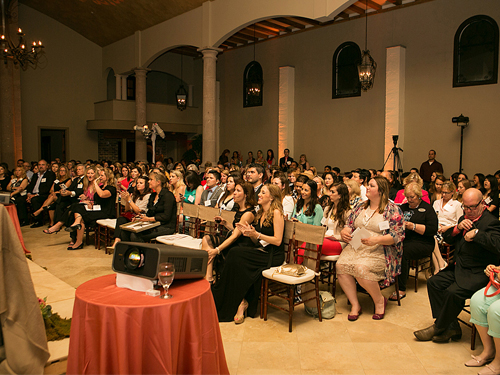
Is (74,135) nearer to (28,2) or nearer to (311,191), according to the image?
(28,2)

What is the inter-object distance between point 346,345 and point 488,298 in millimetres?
1167

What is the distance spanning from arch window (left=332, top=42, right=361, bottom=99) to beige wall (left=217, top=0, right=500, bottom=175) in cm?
20

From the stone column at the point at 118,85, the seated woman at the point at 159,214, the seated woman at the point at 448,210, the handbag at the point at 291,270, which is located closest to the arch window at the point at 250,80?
the stone column at the point at 118,85

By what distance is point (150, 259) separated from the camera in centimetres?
231

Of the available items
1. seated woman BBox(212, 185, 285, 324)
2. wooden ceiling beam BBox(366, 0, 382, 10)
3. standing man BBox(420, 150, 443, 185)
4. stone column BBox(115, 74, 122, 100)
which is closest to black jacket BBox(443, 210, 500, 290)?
seated woman BBox(212, 185, 285, 324)

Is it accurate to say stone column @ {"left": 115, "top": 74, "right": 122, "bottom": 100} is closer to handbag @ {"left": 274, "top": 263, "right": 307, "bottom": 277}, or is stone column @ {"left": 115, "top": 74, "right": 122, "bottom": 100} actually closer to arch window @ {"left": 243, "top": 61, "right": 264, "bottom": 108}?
arch window @ {"left": 243, "top": 61, "right": 264, "bottom": 108}

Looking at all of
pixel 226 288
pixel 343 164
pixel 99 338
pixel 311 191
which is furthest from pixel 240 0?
pixel 99 338

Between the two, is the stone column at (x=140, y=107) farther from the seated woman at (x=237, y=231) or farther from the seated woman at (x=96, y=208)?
the seated woman at (x=237, y=231)

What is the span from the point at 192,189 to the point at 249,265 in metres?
3.06

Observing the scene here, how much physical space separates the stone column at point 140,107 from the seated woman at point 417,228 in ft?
41.7

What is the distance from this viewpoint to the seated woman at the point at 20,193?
9133 millimetres

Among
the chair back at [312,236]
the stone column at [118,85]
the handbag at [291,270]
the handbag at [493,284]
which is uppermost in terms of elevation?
the stone column at [118,85]

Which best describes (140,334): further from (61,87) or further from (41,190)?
(61,87)

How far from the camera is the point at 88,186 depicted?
23.5ft
